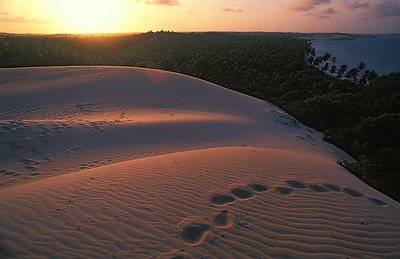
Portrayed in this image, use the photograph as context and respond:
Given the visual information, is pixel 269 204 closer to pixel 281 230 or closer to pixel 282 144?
pixel 281 230

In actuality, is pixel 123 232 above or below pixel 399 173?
above

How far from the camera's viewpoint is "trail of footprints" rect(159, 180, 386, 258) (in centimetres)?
404

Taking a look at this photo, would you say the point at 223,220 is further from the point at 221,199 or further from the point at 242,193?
the point at 242,193

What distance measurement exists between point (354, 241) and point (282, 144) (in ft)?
21.9

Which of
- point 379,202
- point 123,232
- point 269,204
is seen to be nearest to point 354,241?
point 269,204

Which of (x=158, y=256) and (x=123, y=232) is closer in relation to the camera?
(x=158, y=256)

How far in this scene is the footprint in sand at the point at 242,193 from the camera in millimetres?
5211

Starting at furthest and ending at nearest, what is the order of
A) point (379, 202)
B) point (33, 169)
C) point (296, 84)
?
point (296, 84)
point (33, 169)
point (379, 202)

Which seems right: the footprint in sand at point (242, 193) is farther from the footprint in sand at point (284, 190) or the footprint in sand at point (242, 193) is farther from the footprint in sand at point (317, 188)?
the footprint in sand at point (317, 188)

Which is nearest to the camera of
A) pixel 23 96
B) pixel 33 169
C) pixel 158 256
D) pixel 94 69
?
pixel 158 256

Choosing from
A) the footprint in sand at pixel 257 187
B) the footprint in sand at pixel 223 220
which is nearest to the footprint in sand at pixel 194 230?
the footprint in sand at pixel 223 220

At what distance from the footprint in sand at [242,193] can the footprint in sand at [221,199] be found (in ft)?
0.58

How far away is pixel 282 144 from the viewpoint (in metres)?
10.7

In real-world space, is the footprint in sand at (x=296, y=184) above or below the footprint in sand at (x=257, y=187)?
below
